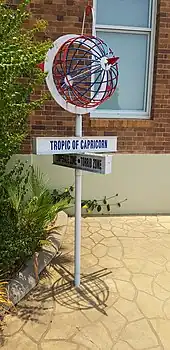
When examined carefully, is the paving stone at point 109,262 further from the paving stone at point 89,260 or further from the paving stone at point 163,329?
the paving stone at point 163,329

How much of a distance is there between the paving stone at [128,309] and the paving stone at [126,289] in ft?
0.25

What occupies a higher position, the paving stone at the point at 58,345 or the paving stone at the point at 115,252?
the paving stone at the point at 115,252

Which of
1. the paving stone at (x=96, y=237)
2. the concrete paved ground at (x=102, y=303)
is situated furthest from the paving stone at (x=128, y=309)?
the paving stone at (x=96, y=237)

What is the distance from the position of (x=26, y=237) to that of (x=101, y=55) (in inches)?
72.1

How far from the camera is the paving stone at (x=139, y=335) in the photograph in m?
2.33

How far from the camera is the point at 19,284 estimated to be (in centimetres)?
284

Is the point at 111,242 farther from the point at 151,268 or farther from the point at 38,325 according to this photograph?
the point at 38,325

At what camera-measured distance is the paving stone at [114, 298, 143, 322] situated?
2.64m

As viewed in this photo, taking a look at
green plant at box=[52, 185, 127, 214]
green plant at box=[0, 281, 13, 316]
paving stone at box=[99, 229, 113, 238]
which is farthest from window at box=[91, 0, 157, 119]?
green plant at box=[0, 281, 13, 316]

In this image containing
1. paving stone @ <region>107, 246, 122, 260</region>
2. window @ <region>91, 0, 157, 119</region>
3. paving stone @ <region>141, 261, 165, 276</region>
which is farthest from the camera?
window @ <region>91, 0, 157, 119</region>

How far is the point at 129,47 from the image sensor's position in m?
5.00

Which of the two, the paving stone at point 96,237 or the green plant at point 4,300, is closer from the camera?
the green plant at point 4,300

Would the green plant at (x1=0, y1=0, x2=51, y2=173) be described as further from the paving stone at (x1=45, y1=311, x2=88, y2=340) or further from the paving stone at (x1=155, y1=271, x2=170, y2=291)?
the paving stone at (x1=155, y1=271, x2=170, y2=291)

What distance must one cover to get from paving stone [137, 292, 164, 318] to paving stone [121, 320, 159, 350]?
14 cm
